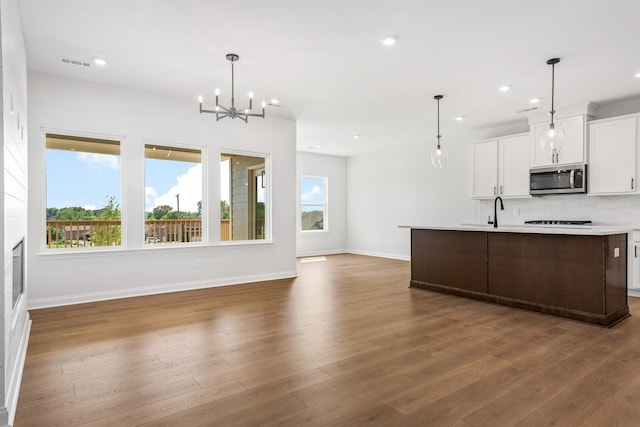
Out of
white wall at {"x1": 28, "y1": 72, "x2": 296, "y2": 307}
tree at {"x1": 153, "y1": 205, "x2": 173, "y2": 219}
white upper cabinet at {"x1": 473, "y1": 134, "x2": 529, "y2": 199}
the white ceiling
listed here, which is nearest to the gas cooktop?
white upper cabinet at {"x1": 473, "y1": 134, "x2": 529, "y2": 199}

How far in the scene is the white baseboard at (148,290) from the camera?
447cm

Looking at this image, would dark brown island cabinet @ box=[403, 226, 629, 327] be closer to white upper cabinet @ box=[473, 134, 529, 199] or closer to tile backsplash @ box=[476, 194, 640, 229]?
tile backsplash @ box=[476, 194, 640, 229]

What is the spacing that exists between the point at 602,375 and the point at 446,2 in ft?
9.81

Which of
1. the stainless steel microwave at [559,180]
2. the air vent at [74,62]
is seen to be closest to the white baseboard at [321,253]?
the stainless steel microwave at [559,180]

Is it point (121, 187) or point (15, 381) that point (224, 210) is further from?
point (15, 381)

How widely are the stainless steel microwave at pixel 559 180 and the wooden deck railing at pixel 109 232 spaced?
16.6 ft

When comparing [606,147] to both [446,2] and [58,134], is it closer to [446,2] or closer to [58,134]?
[446,2]

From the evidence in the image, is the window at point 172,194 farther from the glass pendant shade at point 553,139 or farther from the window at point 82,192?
the glass pendant shade at point 553,139

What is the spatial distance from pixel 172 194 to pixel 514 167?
5633 mm

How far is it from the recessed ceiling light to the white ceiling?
0.06m

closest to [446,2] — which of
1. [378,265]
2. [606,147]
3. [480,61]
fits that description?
[480,61]

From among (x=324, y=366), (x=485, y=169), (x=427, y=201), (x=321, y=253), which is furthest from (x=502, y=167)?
(x=324, y=366)

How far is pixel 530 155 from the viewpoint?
20.1 feet

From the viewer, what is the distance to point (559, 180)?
5.75 metres
